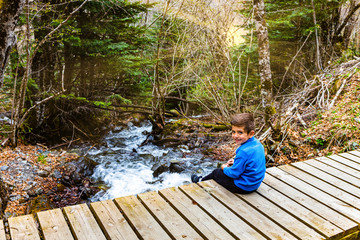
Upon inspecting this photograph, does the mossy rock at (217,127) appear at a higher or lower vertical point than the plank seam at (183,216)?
lower

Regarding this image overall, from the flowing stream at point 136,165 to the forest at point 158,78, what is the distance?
1.75ft

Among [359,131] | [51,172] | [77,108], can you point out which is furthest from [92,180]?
[359,131]

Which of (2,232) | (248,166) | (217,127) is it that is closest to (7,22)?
(2,232)

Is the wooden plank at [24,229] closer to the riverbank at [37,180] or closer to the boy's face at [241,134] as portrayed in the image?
the boy's face at [241,134]

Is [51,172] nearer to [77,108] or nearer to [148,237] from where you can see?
[77,108]

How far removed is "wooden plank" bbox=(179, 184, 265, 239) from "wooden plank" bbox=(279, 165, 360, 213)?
1.45m

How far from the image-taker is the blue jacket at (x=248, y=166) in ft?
9.91

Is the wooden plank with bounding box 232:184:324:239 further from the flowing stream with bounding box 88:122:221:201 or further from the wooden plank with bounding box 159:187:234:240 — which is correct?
the flowing stream with bounding box 88:122:221:201

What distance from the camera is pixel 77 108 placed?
390 inches

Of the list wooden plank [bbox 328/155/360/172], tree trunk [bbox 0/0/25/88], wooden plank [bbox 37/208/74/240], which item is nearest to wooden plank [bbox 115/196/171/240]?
wooden plank [bbox 37/208/74/240]

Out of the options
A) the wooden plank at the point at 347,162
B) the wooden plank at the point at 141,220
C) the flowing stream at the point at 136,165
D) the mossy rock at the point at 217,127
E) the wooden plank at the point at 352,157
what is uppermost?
the wooden plank at the point at 141,220

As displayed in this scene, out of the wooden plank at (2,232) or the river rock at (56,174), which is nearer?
the wooden plank at (2,232)

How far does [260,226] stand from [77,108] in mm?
8971

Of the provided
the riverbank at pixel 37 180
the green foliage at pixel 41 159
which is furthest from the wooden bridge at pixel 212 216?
the green foliage at pixel 41 159
